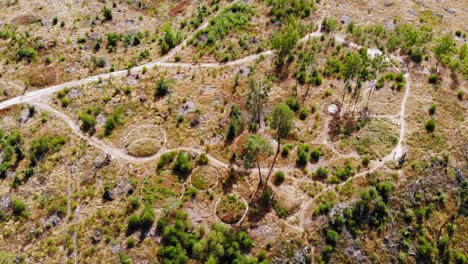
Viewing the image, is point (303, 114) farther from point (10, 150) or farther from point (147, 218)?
point (10, 150)

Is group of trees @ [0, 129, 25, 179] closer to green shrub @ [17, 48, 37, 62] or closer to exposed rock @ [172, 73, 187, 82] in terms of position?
green shrub @ [17, 48, 37, 62]

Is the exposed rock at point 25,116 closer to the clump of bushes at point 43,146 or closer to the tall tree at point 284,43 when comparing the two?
the clump of bushes at point 43,146

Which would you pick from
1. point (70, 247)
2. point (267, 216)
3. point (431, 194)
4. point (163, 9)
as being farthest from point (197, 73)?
point (431, 194)

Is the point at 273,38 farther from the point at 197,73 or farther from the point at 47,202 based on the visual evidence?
the point at 47,202

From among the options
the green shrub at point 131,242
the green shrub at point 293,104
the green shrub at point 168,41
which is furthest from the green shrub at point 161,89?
the green shrub at point 131,242

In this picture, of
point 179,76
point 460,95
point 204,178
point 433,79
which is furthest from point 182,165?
point 460,95
